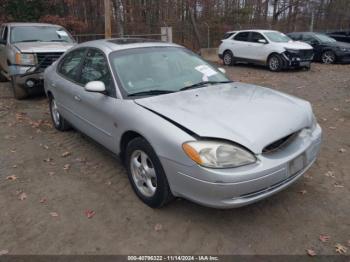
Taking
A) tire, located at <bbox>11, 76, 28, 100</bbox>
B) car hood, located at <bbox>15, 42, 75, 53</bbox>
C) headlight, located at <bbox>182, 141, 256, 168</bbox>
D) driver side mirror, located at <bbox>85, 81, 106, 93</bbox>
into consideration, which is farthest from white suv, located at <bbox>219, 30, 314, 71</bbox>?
headlight, located at <bbox>182, 141, 256, 168</bbox>

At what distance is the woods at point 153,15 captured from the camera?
17.4 metres

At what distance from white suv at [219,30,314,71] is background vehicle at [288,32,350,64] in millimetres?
2360

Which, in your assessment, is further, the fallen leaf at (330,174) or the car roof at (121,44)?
the car roof at (121,44)

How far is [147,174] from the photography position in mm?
3299

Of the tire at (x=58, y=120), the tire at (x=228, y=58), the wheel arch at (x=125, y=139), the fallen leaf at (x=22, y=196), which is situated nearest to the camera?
the wheel arch at (x=125, y=139)

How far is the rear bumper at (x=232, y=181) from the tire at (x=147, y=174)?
144mm

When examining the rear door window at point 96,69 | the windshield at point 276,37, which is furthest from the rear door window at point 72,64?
the windshield at point 276,37

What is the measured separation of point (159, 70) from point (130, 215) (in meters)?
1.72

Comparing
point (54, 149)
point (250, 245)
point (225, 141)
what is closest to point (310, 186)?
point (250, 245)

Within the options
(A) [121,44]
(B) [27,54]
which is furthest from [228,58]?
Answer: (A) [121,44]

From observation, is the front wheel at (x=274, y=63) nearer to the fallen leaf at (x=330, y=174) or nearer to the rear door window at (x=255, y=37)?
the rear door window at (x=255, y=37)

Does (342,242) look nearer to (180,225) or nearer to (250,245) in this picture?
(250,245)

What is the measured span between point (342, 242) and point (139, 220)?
185cm

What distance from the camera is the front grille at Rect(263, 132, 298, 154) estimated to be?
289cm
